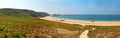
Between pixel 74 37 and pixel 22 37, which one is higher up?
pixel 22 37

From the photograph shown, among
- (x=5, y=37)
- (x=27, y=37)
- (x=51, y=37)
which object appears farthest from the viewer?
(x=51, y=37)

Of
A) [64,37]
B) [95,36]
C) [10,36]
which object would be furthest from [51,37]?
[10,36]

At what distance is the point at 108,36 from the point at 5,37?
23.2m

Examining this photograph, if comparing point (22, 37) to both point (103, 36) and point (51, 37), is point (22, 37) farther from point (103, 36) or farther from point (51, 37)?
point (103, 36)

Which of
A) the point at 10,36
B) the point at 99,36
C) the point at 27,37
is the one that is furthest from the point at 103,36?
the point at 10,36

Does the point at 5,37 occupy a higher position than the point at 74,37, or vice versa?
the point at 5,37

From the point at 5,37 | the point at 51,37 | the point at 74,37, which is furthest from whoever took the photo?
the point at 74,37

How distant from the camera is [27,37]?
38.4m

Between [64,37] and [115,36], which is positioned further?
[64,37]

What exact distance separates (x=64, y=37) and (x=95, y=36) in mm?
6370

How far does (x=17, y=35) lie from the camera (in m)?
37.3

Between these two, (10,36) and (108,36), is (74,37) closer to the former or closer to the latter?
(108,36)

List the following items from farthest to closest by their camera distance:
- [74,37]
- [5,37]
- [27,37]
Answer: [74,37] → [27,37] → [5,37]

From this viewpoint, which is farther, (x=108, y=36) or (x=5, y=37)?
(x=108, y=36)
